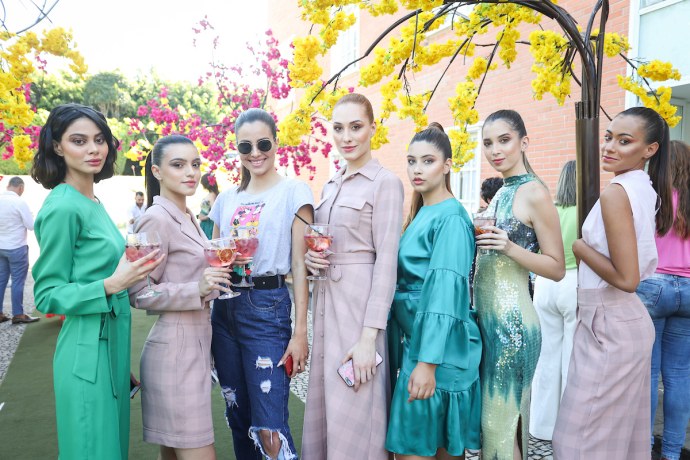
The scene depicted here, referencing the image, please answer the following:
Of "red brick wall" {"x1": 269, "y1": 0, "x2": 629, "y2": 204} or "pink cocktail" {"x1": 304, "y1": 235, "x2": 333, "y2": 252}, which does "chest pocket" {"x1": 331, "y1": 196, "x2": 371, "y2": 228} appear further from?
"red brick wall" {"x1": 269, "y1": 0, "x2": 629, "y2": 204}

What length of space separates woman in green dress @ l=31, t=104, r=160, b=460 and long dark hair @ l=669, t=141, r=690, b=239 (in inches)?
141

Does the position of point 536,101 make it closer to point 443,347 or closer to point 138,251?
point 443,347

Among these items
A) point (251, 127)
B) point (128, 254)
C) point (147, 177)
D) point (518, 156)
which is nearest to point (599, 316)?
point (518, 156)

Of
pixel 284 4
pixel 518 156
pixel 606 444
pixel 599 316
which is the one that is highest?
pixel 284 4

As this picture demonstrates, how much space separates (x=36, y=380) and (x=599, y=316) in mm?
5551

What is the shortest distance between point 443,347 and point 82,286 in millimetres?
1606

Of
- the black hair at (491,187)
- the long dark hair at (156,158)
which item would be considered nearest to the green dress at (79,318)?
the long dark hair at (156,158)

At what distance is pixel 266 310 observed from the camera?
8.29 feet

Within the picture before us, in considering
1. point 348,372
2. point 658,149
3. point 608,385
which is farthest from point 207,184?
point 608,385

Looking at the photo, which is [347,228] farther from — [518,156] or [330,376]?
[518,156]

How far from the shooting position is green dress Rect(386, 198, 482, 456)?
2158 mm

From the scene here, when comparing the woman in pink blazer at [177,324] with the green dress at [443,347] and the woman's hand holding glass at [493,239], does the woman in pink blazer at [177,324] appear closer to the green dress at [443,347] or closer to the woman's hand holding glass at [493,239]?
the green dress at [443,347]

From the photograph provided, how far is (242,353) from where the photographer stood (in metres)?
2.59

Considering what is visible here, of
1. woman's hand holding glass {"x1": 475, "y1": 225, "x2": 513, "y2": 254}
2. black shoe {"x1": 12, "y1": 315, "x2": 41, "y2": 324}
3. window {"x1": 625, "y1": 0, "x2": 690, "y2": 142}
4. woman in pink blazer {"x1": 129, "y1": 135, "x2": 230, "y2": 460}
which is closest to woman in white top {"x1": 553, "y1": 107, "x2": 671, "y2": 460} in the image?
woman's hand holding glass {"x1": 475, "y1": 225, "x2": 513, "y2": 254}
